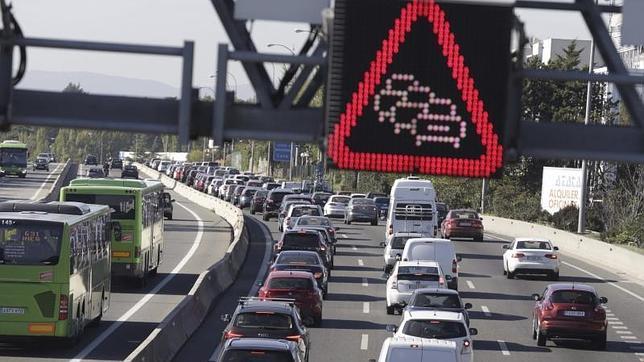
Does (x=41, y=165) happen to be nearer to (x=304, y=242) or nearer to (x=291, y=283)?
(x=304, y=242)

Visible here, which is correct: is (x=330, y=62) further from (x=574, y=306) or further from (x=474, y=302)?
(x=474, y=302)

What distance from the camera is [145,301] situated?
133 feet

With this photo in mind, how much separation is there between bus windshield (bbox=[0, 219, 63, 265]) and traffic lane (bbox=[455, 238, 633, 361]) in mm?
8975

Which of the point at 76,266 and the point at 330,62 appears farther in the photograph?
the point at 76,266

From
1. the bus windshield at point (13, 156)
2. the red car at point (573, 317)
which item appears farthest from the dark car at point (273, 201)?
the red car at point (573, 317)

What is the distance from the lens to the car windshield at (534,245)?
170 ft

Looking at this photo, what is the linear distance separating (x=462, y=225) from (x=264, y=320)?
45.3 metres

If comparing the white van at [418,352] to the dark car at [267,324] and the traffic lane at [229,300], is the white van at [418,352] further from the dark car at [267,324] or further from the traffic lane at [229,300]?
the traffic lane at [229,300]

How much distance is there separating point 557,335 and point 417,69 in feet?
71.1

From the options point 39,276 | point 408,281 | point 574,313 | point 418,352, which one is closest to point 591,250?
point 408,281

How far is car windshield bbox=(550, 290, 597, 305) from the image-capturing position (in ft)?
111

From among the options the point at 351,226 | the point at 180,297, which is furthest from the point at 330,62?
the point at 351,226

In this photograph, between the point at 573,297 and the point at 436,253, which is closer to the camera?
the point at 573,297

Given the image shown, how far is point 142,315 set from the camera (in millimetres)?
37188
